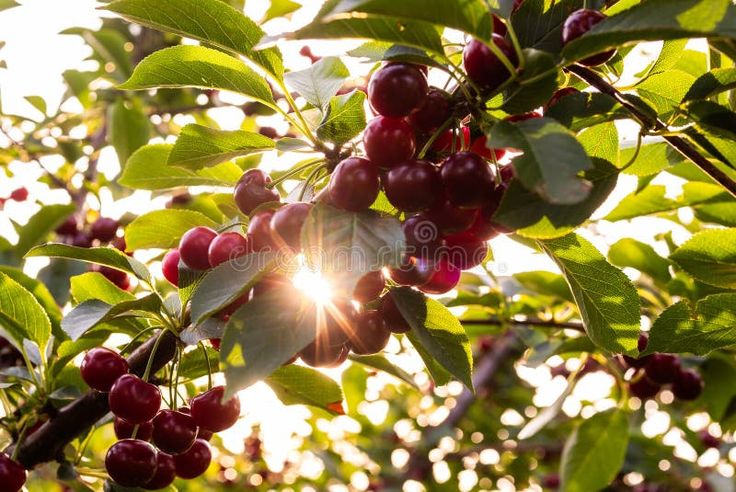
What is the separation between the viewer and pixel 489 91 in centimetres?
99

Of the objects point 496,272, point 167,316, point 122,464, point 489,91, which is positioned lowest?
point 496,272

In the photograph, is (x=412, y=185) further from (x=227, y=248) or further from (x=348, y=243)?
(x=227, y=248)

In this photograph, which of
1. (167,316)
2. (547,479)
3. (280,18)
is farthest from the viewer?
(547,479)

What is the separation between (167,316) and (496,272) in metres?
1.14

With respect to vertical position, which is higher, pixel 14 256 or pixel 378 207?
pixel 378 207

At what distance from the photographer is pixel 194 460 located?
4.62ft

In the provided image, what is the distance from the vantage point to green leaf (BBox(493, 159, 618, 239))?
90cm

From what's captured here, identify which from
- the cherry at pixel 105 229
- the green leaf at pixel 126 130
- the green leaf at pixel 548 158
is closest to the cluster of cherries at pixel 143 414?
the green leaf at pixel 548 158

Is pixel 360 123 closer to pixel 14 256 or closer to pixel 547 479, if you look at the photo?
pixel 14 256

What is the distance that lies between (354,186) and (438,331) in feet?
0.97

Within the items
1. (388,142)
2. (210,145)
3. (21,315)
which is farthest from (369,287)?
(21,315)

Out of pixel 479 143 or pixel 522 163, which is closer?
pixel 522 163

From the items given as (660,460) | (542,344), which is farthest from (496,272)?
(660,460)

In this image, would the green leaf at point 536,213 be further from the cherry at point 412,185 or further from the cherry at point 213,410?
the cherry at point 213,410
